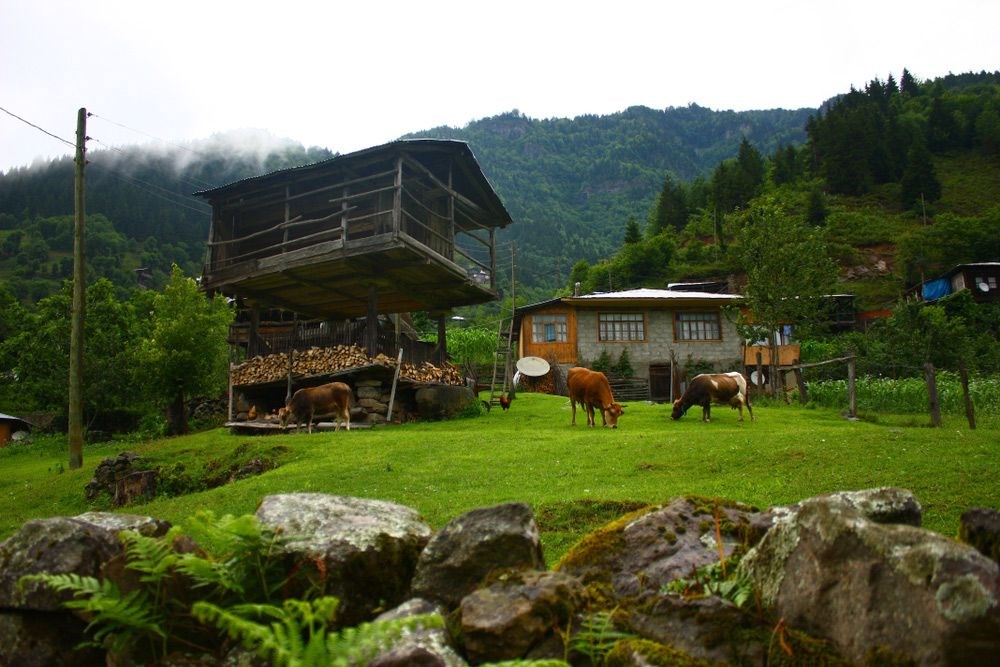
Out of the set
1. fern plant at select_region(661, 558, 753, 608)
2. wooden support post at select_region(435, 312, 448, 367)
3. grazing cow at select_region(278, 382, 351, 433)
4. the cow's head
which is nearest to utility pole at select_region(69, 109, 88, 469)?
grazing cow at select_region(278, 382, 351, 433)

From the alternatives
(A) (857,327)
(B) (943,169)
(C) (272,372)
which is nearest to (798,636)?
(C) (272,372)

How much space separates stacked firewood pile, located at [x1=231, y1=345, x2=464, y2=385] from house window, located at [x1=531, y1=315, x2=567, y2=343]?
625 inches

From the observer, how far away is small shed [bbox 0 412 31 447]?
4053cm

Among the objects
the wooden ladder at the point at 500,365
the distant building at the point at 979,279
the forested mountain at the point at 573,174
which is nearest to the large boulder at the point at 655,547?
the wooden ladder at the point at 500,365

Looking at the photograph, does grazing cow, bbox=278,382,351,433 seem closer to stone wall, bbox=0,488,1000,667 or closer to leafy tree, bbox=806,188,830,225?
stone wall, bbox=0,488,1000,667

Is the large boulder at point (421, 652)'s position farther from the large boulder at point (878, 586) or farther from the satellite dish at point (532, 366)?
the satellite dish at point (532, 366)

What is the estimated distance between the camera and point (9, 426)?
41.7 m

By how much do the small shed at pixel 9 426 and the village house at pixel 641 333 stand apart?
3207cm

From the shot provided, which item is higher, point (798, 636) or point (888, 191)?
point (888, 191)

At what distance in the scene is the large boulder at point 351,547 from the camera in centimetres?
358

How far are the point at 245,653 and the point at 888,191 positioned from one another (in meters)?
98.8

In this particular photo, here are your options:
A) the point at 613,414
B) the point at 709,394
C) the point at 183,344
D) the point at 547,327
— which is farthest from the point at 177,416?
the point at 547,327

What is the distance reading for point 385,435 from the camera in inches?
625

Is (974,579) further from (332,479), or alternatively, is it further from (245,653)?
(332,479)
